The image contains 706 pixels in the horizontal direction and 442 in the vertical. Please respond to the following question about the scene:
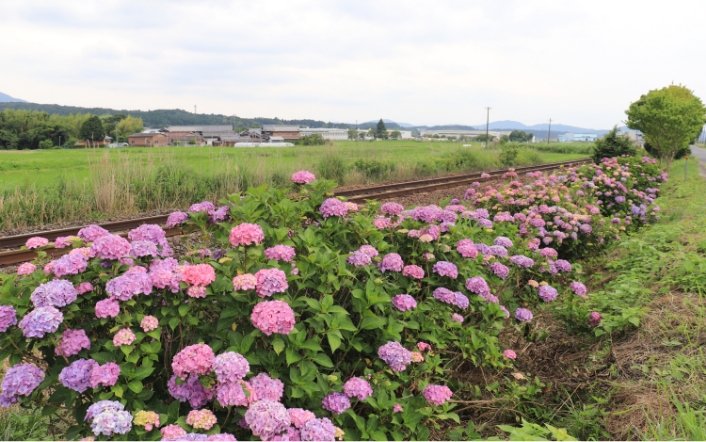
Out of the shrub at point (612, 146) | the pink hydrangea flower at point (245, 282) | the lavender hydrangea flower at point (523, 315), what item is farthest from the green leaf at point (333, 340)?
the shrub at point (612, 146)

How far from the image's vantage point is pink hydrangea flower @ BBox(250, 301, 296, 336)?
6.15ft

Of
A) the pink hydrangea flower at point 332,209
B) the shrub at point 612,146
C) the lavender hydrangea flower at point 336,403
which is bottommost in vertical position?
the lavender hydrangea flower at point 336,403

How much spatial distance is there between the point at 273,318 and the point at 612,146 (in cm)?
2544

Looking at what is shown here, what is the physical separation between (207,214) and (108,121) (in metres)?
54.8

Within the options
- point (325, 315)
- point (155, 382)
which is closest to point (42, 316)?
point (155, 382)

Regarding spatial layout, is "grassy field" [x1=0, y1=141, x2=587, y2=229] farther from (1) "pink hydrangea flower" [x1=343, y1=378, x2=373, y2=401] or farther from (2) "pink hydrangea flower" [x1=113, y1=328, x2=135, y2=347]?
(1) "pink hydrangea flower" [x1=343, y1=378, x2=373, y2=401]

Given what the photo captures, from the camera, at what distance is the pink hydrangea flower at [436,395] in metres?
2.40

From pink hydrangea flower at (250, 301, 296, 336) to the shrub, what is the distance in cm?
2417


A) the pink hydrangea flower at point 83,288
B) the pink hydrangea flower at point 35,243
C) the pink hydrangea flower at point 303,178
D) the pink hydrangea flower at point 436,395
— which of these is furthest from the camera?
the pink hydrangea flower at point 303,178

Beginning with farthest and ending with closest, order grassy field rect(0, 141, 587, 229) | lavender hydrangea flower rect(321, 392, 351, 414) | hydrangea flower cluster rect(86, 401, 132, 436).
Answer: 1. grassy field rect(0, 141, 587, 229)
2. lavender hydrangea flower rect(321, 392, 351, 414)
3. hydrangea flower cluster rect(86, 401, 132, 436)

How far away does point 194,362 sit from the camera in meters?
1.74

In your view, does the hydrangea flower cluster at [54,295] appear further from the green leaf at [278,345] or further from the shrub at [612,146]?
the shrub at [612,146]

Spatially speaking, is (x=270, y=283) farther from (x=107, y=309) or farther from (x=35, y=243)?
(x=35, y=243)

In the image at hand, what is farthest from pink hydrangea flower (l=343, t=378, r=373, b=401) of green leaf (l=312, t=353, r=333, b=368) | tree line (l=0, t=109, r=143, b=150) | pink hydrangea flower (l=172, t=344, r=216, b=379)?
tree line (l=0, t=109, r=143, b=150)
